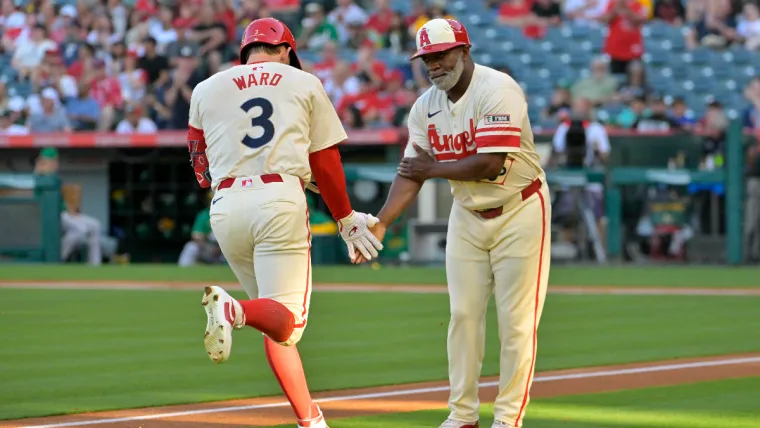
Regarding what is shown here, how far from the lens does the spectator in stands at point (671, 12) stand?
22.8 metres

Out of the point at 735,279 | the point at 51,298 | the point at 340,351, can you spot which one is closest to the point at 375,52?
the point at 735,279

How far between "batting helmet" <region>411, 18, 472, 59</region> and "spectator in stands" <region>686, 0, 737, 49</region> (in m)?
17.0

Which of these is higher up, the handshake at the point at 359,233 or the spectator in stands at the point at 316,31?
the spectator in stands at the point at 316,31

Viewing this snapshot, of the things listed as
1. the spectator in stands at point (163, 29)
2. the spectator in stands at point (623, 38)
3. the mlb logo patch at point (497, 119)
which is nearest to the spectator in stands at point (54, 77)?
the spectator in stands at point (163, 29)

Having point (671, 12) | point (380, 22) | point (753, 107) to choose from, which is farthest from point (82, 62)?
point (753, 107)

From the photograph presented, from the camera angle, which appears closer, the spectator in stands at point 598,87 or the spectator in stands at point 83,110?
the spectator in stands at point 598,87

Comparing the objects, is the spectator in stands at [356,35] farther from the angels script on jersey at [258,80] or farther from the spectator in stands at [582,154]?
the angels script on jersey at [258,80]

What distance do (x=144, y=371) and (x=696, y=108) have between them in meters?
14.5

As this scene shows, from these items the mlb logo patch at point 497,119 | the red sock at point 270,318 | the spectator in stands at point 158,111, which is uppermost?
the spectator in stands at point 158,111

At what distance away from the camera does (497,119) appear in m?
5.95

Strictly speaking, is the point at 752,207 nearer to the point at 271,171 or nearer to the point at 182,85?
the point at 182,85

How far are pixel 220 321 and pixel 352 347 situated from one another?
4.62 m

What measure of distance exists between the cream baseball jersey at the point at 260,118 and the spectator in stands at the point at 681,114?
14362 mm

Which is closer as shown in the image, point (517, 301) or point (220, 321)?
point (220, 321)
